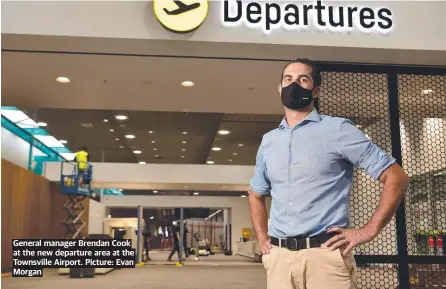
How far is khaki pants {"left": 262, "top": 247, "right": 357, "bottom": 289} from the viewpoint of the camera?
162 cm

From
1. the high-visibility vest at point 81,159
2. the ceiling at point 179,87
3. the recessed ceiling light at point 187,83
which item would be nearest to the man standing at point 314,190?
the ceiling at point 179,87

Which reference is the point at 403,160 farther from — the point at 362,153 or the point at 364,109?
the point at 362,153

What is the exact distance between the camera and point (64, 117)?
11031 mm

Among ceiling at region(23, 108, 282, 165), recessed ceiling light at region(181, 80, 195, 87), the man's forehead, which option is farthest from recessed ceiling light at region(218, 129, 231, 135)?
the man's forehead

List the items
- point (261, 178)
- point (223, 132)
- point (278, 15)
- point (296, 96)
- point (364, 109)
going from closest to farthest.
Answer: point (296, 96), point (261, 178), point (278, 15), point (364, 109), point (223, 132)

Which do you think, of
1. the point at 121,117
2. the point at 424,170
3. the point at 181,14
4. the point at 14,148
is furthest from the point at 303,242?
the point at 14,148

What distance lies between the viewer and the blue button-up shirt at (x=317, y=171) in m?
1.69

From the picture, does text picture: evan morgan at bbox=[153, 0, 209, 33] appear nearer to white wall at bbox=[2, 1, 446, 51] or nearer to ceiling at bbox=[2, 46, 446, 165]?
white wall at bbox=[2, 1, 446, 51]

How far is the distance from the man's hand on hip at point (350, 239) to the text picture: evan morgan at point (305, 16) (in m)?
2.88

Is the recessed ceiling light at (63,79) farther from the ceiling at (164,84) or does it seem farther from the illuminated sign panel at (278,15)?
the illuminated sign panel at (278,15)

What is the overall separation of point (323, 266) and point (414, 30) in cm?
336

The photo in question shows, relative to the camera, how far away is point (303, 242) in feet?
5.49

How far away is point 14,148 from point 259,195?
39.7ft

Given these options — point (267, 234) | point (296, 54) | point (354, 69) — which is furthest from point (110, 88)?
point (267, 234)
